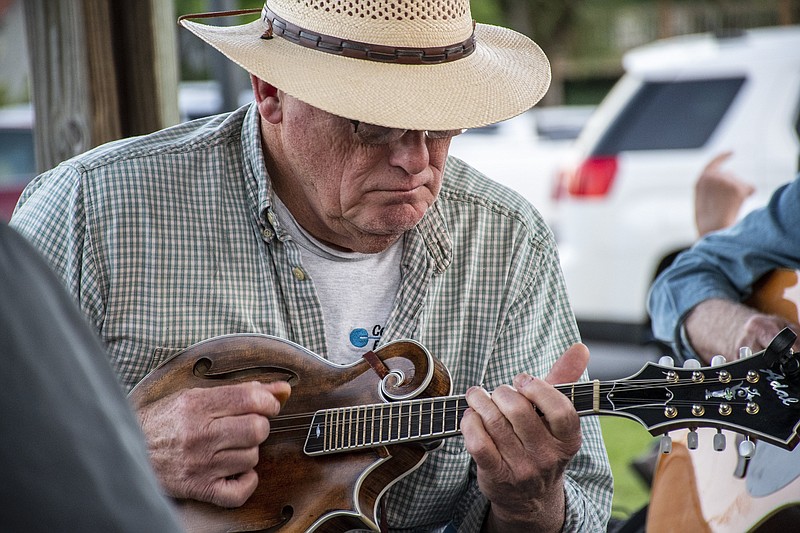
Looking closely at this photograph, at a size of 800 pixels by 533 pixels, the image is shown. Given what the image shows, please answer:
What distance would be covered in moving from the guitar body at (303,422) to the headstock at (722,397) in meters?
0.37

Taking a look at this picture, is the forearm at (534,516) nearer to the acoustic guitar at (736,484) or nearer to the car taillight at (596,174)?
the acoustic guitar at (736,484)

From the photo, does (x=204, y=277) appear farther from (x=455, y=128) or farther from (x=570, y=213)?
(x=570, y=213)

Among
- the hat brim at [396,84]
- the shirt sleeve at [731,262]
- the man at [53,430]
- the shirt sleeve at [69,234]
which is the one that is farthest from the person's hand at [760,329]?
the man at [53,430]

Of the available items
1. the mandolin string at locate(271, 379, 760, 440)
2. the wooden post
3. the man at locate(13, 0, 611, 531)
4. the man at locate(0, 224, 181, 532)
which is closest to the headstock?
the mandolin string at locate(271, 379, 760, 440)

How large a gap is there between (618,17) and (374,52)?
62.4 ft

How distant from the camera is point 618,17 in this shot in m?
20.0

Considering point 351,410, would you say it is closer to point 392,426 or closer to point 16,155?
point 392,426

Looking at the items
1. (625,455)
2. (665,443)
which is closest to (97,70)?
(665,443)

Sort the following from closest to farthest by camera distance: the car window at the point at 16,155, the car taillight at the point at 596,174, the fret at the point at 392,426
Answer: the fret at the point at 392,426 < the car taillight at the point at 596,174 < the car window at the point at 16,155

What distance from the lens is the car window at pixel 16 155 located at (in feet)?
30.2

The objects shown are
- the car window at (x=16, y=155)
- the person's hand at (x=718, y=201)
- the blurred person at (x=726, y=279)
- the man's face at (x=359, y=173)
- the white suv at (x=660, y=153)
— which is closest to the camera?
the man's face at (x=359, y=173)

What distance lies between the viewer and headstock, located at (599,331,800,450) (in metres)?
1.75

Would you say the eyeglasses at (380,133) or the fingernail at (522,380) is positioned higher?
the eyeglasses at (380,133)

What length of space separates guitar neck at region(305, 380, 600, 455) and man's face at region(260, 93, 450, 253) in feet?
1.27
